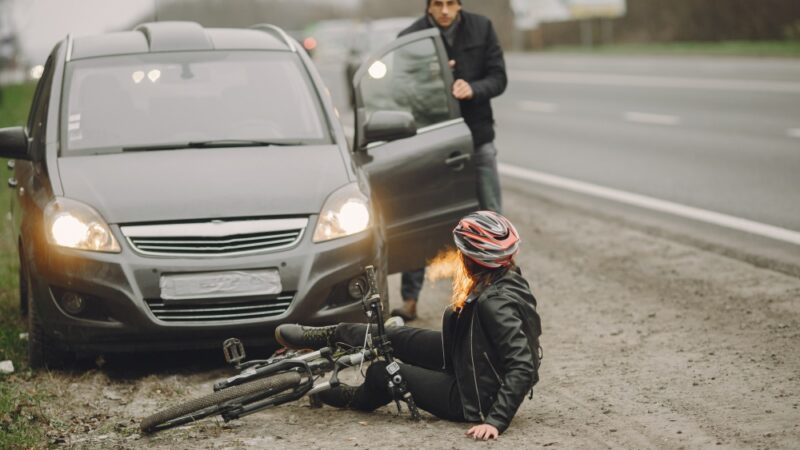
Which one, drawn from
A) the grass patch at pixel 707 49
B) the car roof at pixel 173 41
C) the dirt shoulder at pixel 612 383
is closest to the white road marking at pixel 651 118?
the grass patch at pixel 707 49

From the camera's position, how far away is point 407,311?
8148 millimetres

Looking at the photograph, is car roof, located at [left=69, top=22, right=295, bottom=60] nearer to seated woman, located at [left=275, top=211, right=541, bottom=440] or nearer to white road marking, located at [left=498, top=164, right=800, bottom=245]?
seated woman, located at [left=275, top=211, right=541, bottom=440]

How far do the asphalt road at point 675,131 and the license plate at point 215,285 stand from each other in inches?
217

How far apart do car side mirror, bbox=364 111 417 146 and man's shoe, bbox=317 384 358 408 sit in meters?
1.99

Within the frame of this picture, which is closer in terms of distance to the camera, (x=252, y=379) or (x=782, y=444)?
(x=782, y=444)

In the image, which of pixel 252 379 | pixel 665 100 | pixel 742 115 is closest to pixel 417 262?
pixel 252 379

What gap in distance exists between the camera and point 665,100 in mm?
23047

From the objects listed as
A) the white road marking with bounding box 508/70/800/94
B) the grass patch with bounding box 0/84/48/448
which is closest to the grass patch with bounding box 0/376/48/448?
the grass patch with bounding box 0/84/48/448

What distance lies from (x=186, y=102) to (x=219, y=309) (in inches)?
65.8

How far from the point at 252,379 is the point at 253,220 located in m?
1.14

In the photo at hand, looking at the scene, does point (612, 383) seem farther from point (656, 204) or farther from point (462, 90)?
point (656, 204)

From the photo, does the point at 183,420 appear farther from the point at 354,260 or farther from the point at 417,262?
the point at 417,262

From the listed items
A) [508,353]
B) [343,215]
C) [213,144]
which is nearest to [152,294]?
[343,215]

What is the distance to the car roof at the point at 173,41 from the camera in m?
8.06
